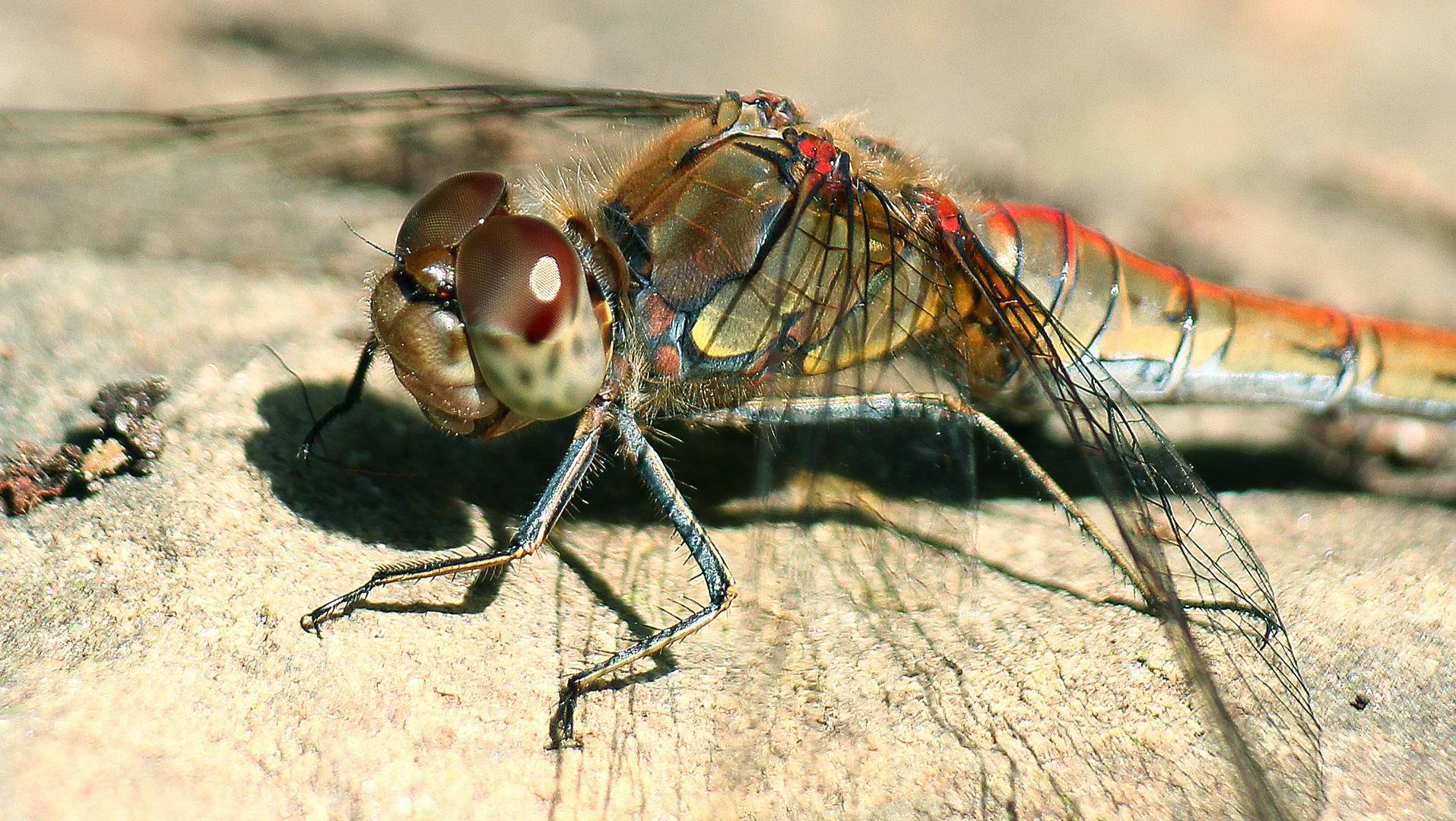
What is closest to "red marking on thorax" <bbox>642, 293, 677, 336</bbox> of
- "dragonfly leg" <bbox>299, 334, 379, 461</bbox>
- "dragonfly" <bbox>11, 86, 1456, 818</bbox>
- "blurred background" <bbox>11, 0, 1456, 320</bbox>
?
"dragonfly" <bbox>11, 86, 1456, 818</bbox>

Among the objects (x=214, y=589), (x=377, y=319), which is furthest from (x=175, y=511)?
(x=377, y=319)

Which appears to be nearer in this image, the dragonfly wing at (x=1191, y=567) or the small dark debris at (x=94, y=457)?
the dragonfly wing at (x=1191, y=567)

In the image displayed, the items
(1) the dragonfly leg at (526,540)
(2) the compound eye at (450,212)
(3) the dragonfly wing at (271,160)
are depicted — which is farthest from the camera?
(3) the dragonfly wing at (271,160)

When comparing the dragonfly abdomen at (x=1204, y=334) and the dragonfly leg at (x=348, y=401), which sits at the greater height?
the dragonfly abdomen at (x=1204, y=334)

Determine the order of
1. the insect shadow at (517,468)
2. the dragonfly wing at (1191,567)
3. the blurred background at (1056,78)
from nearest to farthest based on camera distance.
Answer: the dragonfly wing at (1191,567) → the insect shadow at (517,468) → the blurred background at (1056,78)

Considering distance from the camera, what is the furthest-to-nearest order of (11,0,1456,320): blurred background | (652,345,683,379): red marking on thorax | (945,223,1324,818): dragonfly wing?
1. (11,0,1456,320): blurred background
2. (652,345,683,379): red marking on thorax
3. (945,223,1324,818): dragonfly wing

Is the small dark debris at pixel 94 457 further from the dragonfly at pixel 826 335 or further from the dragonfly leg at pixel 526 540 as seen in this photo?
the dragonfly leg at pixel 526 540

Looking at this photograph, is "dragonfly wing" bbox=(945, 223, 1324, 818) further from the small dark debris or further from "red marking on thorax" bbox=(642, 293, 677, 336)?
the small dark debris

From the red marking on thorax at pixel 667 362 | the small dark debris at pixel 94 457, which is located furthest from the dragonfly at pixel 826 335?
the small dark debris at pixel 94 457
